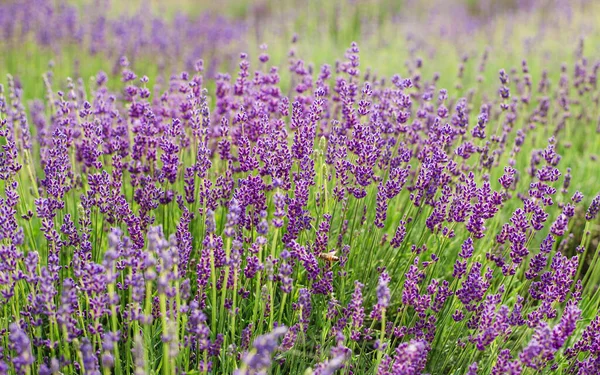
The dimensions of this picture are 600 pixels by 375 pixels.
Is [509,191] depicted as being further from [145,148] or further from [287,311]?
A: [145,148]

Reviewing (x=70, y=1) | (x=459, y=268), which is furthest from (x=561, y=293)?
(x=70, y=1)

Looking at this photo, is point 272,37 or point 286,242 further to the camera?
point 272,37

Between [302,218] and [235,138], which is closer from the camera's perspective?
[302,218]

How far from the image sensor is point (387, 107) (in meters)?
3.84

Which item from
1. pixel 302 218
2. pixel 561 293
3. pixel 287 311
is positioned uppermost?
pixel 302 218

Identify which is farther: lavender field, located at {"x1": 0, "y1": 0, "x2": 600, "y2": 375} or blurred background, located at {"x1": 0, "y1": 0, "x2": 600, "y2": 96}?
blurred background, located at {"x1": 0, "y1": 0, "x2": 600, "y2": 96}

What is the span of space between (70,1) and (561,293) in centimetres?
1178

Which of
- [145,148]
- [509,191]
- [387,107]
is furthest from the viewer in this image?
[509,191]

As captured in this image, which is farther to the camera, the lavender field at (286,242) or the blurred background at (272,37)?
the blurred background at (272,37)

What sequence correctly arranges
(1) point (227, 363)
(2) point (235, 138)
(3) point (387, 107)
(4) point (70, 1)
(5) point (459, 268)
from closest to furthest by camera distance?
(1) point (227, 363) < (5) point (459, 268) < (2) point (235, 138) < (3) point (387, 107) < (4) point (70, 1)

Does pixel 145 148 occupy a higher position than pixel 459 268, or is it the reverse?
pixel 145 148

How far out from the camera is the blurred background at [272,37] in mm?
7809

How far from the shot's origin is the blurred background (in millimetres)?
7809

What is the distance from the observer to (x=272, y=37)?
33.1 feet
